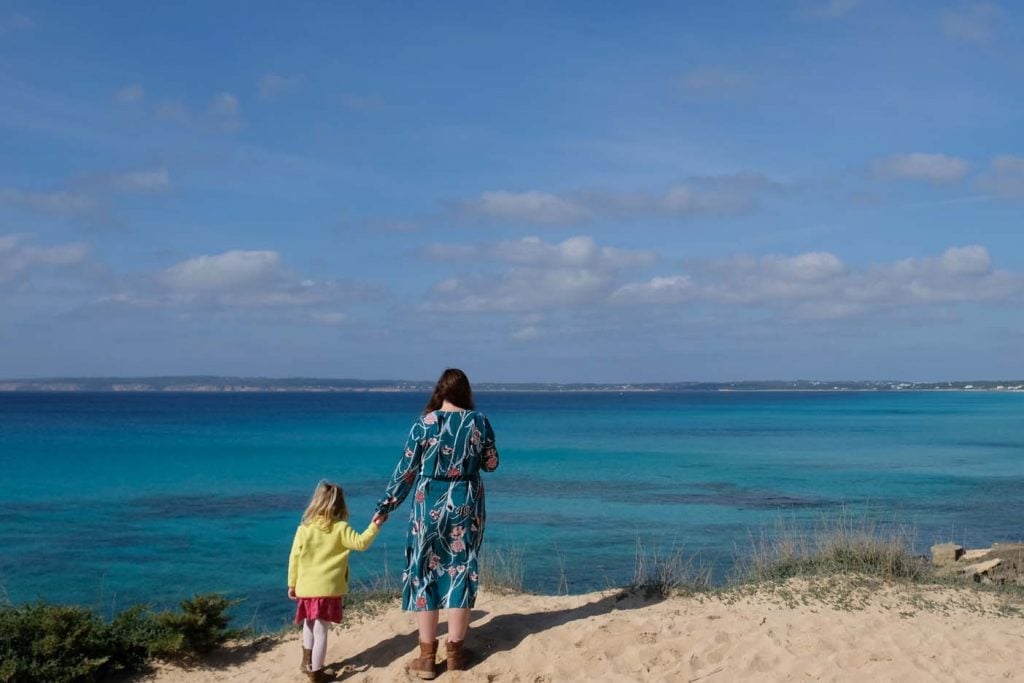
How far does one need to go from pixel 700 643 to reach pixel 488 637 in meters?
1.70

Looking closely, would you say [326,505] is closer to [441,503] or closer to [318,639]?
[441,503]

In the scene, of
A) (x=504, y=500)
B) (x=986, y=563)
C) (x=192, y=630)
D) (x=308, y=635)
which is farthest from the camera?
(x=504, y=500)

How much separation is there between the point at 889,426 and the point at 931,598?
220 feet

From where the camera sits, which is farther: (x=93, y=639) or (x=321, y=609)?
(x=93, y=639)

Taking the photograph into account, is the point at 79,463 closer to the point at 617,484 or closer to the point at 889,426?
the point at 617,484

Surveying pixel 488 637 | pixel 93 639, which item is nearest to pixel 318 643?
pixel 488 637

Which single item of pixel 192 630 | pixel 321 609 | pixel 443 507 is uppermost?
pixel 443 507

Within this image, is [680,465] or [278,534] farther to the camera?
[680,465]

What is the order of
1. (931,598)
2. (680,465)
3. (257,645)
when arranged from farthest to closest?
(680,465), (931,598), (257,645)

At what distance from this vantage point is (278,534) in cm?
2114

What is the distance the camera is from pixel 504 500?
84.1 ft

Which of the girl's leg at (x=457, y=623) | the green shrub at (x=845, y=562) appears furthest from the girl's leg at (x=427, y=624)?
the green shrub at (x=845, y=562)

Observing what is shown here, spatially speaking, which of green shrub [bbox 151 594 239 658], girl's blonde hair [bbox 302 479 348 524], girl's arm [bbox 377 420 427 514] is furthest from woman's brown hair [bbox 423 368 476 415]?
green shrub [bbox 151 594 239 658]

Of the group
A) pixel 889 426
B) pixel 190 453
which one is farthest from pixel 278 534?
pixel 889 426
